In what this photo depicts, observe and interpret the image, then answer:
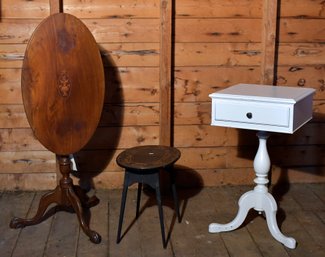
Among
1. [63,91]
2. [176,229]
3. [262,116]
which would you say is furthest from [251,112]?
[63,91]

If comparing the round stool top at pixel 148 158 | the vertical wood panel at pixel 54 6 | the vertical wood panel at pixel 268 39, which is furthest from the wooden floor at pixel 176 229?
the vertical wood panel at pixel 54 6

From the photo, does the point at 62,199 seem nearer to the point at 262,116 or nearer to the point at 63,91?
the point at 63,91

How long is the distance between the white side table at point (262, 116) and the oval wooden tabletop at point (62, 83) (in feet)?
2.27

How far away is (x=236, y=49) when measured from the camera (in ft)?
11.4

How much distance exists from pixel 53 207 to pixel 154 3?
141 cm

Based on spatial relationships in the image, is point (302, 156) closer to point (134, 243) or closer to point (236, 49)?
point (236, 49)

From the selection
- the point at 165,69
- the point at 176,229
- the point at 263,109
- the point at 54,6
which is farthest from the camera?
the point at 165,69

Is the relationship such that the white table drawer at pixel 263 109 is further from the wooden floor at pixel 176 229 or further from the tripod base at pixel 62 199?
the tripod base at pixel 62 199

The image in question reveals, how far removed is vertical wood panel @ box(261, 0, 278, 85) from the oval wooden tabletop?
111 centimetres

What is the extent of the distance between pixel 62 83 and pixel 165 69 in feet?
2.53

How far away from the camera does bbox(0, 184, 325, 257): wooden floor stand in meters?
2.78

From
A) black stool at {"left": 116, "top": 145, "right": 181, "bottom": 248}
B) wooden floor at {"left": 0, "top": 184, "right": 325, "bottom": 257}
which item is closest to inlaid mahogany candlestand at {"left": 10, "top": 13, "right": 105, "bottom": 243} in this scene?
wooden floor at {"left": 0, "top": 184, "right": 325, "bottom": 257}

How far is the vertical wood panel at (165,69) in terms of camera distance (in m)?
3.30

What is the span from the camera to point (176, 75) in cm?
345
